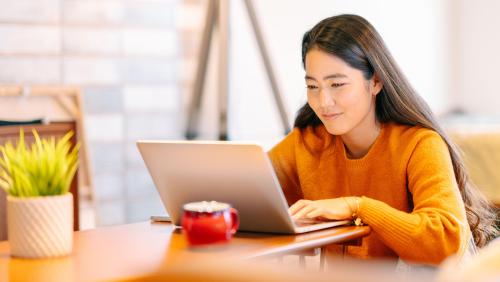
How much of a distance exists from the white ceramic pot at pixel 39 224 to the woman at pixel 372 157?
564 mm

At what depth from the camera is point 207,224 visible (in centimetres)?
147

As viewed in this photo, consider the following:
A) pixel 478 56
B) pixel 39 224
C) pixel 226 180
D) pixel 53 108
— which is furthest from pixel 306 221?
pixel 478 56

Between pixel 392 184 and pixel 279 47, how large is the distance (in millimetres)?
2259

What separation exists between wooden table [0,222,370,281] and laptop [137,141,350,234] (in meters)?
0.04

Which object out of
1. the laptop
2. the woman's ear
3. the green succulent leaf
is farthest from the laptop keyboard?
the green succulent leaf

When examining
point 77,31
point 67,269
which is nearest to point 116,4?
point 77,31

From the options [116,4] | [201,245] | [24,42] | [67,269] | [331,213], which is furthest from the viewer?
[116,4]

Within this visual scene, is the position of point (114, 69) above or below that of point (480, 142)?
above

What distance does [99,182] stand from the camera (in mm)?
3514

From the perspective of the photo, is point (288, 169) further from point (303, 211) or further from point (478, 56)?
point (478, 56)

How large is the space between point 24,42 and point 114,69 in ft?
1.49

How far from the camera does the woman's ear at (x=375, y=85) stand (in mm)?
2037

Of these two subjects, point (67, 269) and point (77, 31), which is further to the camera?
point (77, 31)

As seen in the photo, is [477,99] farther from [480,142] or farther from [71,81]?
[71,81]
